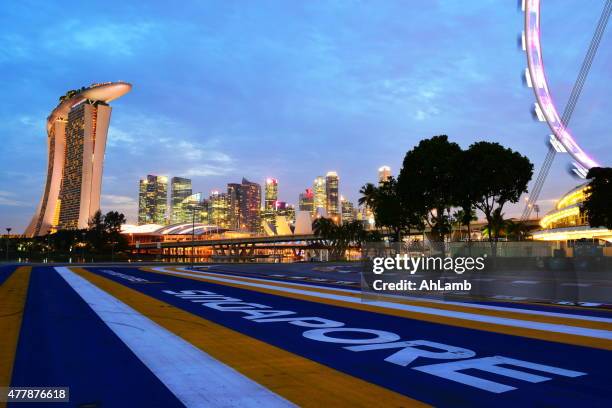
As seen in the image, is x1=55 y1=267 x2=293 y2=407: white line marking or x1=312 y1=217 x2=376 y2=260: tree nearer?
x1=55 y1=267 x2=293 y2=407: white line marking

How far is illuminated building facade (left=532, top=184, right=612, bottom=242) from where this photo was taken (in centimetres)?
8862

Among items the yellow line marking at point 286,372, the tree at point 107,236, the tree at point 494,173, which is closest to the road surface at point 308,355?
the yellow line marking at point 286,372

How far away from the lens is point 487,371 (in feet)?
23.0

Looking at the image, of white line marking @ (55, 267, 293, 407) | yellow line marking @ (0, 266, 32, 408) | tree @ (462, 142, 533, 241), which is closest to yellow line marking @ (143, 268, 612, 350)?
white line marking @ (55, 267, 293, 407)

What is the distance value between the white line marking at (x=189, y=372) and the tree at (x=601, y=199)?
5026 cm

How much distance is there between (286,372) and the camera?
7012 millimetres

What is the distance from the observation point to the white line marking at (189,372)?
18.9 ft

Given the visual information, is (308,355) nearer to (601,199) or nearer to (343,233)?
(601,199)

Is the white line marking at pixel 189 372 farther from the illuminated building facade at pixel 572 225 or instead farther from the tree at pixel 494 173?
the illuminated building facade at pixel 572 225

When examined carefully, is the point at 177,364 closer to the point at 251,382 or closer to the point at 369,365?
the point at 251,382

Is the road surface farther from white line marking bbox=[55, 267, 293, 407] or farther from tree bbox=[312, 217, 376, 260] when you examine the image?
tree bbox=[312, 217, 376, 260]

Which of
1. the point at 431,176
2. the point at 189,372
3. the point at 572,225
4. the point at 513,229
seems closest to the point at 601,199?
the point at 431,176

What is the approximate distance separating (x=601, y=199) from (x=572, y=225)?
62863mm

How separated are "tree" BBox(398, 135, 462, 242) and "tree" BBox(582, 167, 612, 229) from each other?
13888 millimetres
